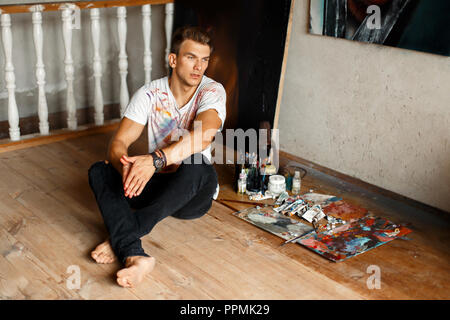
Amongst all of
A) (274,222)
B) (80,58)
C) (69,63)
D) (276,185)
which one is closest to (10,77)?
(69,63)

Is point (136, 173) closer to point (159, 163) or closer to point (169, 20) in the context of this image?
point (159, 163)

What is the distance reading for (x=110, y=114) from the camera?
4.44 metres

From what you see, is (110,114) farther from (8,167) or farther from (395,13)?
(395,13)

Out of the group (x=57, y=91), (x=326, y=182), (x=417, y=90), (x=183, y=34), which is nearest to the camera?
(x=183, y=34)

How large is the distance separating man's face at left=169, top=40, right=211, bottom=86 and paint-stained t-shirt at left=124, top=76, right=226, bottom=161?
9 centimetres

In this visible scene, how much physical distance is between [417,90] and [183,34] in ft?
4.28

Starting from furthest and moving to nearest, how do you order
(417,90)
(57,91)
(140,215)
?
(57,91) → (417,90) → (140,215)

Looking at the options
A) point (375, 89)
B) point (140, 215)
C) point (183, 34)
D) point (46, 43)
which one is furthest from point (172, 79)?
point (46, 43)

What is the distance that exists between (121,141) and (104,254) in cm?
58

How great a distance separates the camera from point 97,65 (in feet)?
12.6

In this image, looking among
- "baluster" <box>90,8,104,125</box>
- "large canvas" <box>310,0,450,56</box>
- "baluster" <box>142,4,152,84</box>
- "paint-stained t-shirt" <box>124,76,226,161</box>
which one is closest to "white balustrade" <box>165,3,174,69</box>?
"baluster" <box>142,4,152,84</box>

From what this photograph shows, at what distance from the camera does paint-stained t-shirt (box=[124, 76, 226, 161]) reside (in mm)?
2629

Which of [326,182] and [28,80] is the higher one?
[28,80]

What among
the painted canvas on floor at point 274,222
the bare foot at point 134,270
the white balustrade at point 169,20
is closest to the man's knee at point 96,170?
the bare foot at point 134,270
